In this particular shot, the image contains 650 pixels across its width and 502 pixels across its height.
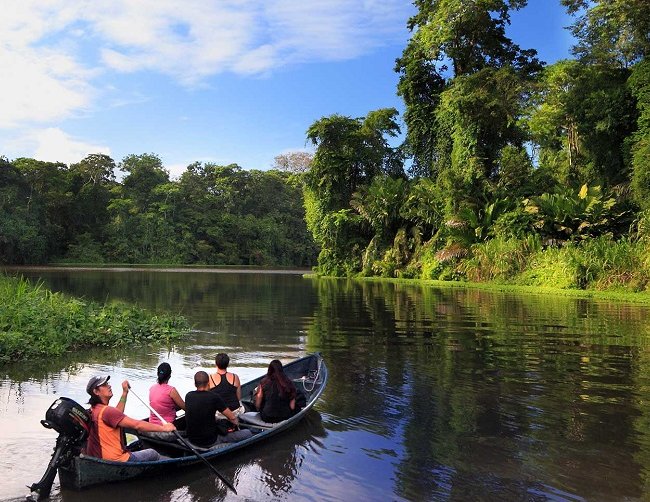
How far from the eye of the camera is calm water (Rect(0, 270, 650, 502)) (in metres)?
5.37

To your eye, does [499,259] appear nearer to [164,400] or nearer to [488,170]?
[488,170]

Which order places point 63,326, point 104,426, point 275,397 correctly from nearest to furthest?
point 104,426 < point 275,397 < point 63,326

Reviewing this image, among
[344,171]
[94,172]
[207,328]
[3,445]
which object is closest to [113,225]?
[94,172]

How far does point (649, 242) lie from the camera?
21062 millimetres

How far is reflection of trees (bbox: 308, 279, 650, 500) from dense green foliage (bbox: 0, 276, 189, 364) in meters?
3.75

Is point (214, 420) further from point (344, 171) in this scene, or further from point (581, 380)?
point (344, 171)

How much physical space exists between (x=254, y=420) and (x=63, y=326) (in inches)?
262

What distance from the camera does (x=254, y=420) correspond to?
6.79m

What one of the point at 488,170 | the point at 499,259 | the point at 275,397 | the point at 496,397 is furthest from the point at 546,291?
the point at 275,397

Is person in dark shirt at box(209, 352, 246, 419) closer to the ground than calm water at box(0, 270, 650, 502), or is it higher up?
higher up

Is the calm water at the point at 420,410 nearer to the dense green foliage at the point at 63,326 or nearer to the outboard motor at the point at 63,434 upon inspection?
the outboard motor at the point at 63,434

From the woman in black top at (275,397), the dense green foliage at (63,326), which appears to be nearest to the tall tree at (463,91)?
the dense green foliage at (63,326)

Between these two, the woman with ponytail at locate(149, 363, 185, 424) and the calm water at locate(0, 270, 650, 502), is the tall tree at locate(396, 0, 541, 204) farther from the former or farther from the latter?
the woman with ponytail at locate(149, 363, 185, 424)

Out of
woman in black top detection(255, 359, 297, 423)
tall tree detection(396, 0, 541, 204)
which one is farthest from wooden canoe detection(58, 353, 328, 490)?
tall tree detection(396, 0, 541, 204)
